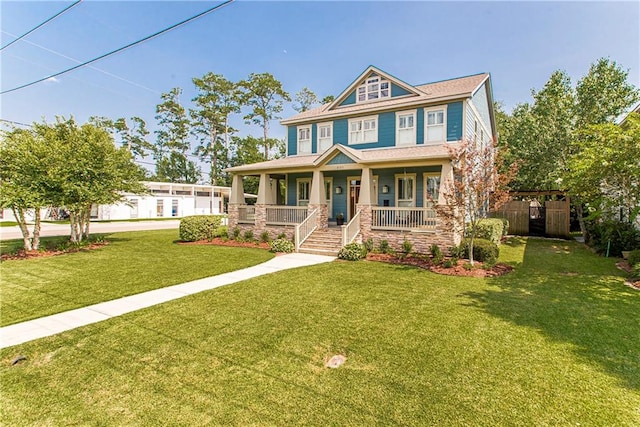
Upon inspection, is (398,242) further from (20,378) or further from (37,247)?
(37,247)

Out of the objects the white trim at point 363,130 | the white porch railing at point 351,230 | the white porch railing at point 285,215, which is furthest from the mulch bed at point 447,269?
the white trim at point 363,130

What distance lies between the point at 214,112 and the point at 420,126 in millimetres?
37935

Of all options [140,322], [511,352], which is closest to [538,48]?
[511,352]

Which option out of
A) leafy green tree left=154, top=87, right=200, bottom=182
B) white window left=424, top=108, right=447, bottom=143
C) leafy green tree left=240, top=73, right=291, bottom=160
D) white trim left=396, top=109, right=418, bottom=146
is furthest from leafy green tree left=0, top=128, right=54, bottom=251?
leafy green tree left=154, top=87, right=200, bottom=182

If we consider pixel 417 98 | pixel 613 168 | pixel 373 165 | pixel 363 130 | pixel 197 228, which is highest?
pixel 417 98

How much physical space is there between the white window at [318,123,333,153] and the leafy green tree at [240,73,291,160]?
26213 millimetres

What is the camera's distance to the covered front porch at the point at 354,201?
11.8 meters

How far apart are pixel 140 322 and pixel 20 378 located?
5.50 ft

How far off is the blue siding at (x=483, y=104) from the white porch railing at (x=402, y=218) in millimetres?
7486

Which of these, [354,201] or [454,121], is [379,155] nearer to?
[354,201]

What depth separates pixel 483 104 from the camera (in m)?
17.8

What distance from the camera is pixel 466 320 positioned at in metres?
5.32

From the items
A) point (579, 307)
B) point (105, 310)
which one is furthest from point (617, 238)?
point (105, 310)

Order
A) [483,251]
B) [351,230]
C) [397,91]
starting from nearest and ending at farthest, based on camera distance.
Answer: [483,251]
[351,230]
[397,91]
